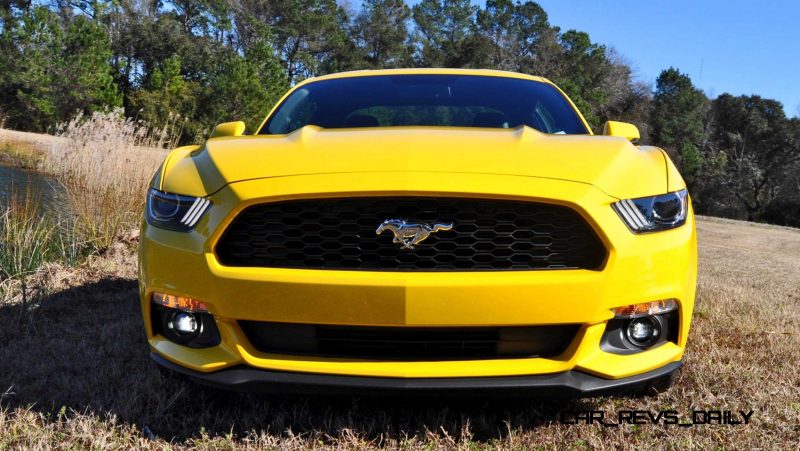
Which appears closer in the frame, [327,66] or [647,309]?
[647,309]

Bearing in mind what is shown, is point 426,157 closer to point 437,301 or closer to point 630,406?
point 437,301

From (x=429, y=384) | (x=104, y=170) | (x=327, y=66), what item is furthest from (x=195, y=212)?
(x=327, y=66)

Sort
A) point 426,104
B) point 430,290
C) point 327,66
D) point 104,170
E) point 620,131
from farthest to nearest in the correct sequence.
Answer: point 327,66 < point 104,170 < point 426,104 < point 620,131 < point 430,290

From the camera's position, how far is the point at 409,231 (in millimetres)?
1711

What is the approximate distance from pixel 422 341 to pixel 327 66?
53535 millimetres

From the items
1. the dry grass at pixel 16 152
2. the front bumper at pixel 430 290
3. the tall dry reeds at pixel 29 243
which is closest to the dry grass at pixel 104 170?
the tall dry reeds at pixel 29 243

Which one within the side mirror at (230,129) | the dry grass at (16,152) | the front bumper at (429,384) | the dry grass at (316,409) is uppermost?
the side mirror at (230,129)

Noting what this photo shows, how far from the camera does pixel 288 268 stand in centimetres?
174

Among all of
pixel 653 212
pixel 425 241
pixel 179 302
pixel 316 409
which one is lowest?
pixel 316 409

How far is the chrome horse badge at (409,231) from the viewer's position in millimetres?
1710

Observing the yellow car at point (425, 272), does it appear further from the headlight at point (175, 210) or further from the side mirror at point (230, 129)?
the side mirror at point (230, 129)

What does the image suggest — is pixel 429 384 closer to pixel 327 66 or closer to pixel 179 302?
pixel 179 302

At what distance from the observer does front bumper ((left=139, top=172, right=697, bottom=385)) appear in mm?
1661

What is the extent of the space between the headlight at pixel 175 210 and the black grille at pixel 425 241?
14cm
